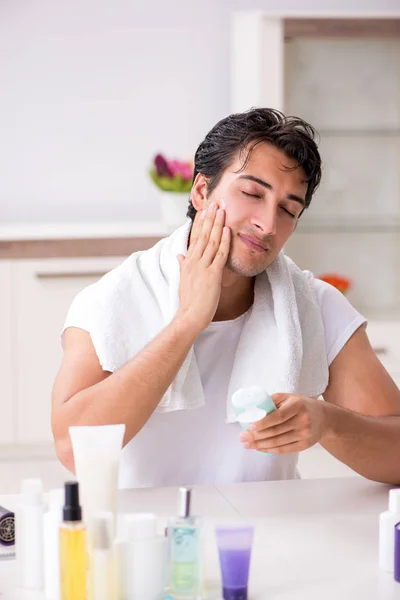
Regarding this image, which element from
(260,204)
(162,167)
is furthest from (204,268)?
(162,167)

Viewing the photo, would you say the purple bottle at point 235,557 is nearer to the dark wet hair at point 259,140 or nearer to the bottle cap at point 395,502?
the bottle cap at point 395,502

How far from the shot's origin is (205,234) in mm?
1706

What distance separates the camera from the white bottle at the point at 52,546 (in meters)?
1.06

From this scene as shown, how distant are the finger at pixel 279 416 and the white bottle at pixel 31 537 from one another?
1.18 feet

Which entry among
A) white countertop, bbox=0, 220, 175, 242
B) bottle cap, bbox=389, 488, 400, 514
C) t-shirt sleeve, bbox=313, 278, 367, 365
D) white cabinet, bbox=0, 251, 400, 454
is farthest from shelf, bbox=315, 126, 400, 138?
bottle cap, bbox=389, 488, 400, 514

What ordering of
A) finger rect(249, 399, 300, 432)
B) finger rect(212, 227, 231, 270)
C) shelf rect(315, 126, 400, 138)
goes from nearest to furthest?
1. finger rect(249, 399, 300, 432)
2. finger rect(212, 227, 231, 270)
3. shelf rect(315, 126, 400, 138)

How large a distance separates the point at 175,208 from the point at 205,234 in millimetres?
1773

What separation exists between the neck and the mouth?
3.9 inches

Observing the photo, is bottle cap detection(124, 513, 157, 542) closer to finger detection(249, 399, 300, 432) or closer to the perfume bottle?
the perfume bottle

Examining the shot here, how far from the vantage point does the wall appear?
12.3 ft

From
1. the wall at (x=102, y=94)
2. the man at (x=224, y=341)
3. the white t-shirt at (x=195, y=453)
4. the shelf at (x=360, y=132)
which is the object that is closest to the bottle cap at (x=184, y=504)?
the man at (x=224, y=341)

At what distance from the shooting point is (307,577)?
1167 millimetres

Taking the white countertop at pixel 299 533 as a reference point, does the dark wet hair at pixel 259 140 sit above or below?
above

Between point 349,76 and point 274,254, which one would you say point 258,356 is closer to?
point 274,254
